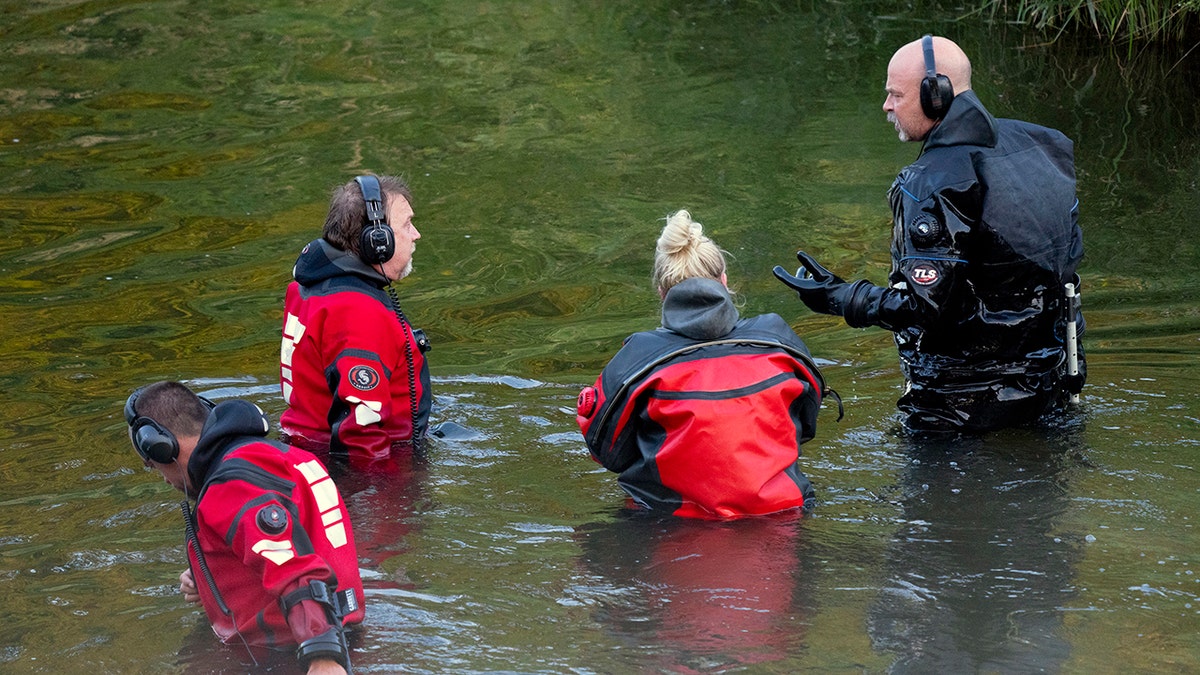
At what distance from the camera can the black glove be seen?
5.83 m

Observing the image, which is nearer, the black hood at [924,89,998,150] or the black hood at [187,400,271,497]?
the black hood at [187,400,271,497]

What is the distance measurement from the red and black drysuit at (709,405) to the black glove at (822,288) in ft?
1.86

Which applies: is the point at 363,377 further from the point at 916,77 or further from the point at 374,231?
the point at 916,77

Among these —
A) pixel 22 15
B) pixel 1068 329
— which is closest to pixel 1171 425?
pixel 1068 329

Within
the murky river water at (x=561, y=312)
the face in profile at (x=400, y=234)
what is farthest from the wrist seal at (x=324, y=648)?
the face in profile at (x=400, y=234)

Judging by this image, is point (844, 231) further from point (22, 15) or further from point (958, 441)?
point (22, 15)

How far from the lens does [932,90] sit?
18.7 feet

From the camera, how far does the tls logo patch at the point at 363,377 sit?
5785 millimetres

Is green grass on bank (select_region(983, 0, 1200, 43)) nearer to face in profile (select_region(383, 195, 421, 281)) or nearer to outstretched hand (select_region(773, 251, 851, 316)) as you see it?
outstretched hand (select_region(773, 251, 851, 316))

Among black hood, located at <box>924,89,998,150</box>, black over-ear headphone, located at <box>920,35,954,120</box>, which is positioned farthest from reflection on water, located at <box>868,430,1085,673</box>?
black over-ear headphone, located at <box>920,35,954,120</box>

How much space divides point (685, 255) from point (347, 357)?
1.49m

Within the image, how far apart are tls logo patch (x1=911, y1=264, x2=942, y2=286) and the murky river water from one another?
0.89 metres

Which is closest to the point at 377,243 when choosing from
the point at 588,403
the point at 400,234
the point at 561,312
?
the point at 400,234

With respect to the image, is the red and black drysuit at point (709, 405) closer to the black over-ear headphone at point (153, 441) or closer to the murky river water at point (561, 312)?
the murky river water at point (561, 312)
